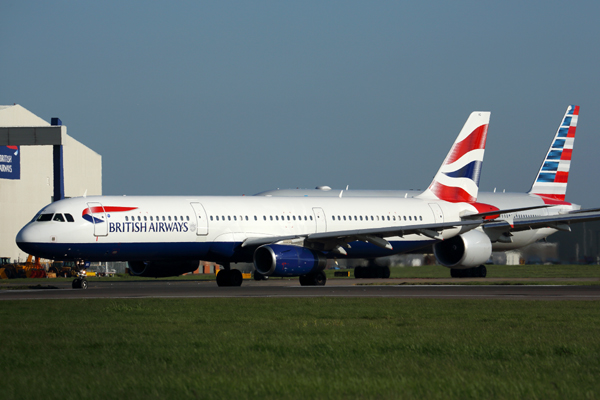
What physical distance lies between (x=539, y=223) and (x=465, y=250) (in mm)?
4085

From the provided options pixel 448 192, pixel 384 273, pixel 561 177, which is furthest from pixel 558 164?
pixel 384 273

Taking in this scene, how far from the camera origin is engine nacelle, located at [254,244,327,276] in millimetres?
32094

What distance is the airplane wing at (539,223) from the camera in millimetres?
38294

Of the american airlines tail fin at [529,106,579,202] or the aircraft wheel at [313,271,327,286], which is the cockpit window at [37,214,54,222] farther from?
the american airlines tail fin at [529,106,579,202]

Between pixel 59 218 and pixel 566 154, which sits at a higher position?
pixel 566 154

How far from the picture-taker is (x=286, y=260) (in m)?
32.3

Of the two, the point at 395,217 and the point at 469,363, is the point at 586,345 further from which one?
the point at 395,217

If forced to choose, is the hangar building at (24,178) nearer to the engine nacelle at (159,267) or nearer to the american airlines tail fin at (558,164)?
the engine nacelle at (159,267)

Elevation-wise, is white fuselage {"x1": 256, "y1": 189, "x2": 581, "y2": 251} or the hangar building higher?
the hangar building

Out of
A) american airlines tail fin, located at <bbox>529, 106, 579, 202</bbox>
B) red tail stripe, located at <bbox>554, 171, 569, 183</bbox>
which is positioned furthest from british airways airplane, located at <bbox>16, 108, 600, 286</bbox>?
red tail stripe, located at <bbox>554, 171, 569, 183</bbox>

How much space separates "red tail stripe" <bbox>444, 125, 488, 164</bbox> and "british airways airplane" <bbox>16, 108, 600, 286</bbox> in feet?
8.02

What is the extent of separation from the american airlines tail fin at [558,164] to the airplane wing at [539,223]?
43.1ft

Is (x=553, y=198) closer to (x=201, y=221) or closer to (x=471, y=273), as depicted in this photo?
(x=471, y=273)

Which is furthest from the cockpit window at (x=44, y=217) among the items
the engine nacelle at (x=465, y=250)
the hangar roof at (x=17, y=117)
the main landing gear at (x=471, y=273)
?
the hangar roof at (x=17, y=117)
